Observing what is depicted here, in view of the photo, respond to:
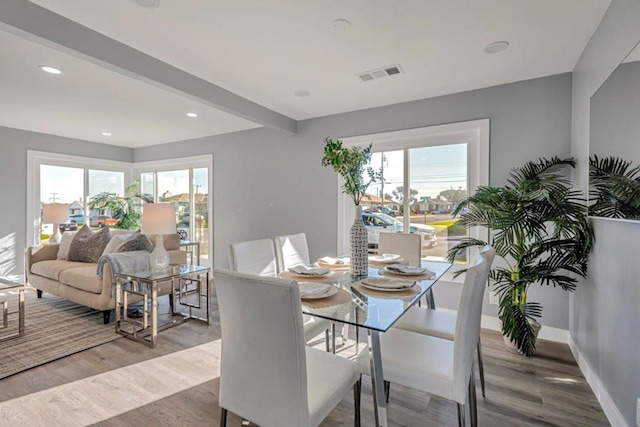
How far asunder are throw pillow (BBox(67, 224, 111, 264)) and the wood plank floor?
1.61 meters

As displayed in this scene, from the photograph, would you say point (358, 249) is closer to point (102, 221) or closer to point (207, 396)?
point (207, 396)

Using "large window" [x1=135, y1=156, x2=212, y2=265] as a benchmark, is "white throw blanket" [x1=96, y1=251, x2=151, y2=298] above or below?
below

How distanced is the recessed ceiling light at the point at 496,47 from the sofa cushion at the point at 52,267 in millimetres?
4490

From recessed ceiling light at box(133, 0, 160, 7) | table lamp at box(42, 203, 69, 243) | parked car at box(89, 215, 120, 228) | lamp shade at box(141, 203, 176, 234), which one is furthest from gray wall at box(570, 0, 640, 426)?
parked car at box(89, 215, 120, 228)

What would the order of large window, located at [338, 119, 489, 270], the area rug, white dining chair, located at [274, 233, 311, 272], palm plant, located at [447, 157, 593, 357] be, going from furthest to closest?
large window, located at [338, 119, 489, 270]
white dining chair, located at [274, 233, 311, 272]
the area rug
palm plant, located at [447, 157, 593, 357]

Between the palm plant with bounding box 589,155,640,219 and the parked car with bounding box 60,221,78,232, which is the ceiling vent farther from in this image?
the parked car with bounding box 60,221,78,232

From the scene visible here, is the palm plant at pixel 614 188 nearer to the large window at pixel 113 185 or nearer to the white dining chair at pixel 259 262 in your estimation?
the white dining chair at pixel 259 262

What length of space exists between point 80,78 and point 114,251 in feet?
5.96

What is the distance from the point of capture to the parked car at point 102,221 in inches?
241

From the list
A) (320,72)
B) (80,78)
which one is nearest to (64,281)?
(80,78)

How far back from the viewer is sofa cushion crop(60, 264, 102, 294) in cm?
319

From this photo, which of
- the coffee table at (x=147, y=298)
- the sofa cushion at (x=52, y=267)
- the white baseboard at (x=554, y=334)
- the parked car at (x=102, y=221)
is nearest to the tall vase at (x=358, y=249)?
the coffee table at (x=147, y=298)

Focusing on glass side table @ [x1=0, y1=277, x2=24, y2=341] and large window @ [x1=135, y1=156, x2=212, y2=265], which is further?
large window @ [x1=135, y1=156, x2=212, y2=265]

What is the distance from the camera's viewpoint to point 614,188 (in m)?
1.82
